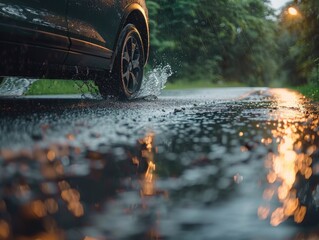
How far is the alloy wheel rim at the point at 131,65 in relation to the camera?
8.01 metres

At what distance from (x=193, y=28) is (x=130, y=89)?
68.3 feet

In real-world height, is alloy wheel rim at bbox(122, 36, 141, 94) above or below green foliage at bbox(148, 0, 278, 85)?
above

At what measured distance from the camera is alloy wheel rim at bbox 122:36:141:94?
26.3 ft

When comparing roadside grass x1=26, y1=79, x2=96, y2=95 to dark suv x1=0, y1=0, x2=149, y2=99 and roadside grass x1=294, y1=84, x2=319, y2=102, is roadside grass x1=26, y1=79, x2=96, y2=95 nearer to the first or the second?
roadside grass x1=294, y1=84, x2=319, y2=102

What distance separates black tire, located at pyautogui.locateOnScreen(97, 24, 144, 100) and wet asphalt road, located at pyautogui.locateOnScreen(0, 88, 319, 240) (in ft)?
9.19

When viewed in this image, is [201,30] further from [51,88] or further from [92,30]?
[92,30]

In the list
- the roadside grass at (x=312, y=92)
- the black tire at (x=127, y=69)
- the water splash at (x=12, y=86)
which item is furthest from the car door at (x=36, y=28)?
the roadside grass at (x=312, y=92)

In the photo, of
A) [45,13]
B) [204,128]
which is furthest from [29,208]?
[45,13]

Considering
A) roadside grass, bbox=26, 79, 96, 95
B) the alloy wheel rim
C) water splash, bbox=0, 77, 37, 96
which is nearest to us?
the alloy wheel rim

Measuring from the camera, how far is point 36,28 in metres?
5.54

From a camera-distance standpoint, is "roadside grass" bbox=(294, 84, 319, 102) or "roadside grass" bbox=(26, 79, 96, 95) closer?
"roadside grass" bbox=(294, 84, 319, 102)

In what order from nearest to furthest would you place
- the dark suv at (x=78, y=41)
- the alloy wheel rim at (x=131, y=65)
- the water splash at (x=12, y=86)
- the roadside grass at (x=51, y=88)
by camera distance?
the dark suv at (x=78, y=41), the alloy wheel rim at (x=131, y=65), the water splash at (x=12, y=86), the roadside grass at (x=51, y=88)

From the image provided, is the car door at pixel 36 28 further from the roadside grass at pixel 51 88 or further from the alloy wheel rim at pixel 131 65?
the roadside grass at pixel 51 88

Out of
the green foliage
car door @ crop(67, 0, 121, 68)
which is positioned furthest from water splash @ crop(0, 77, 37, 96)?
the green foliage
